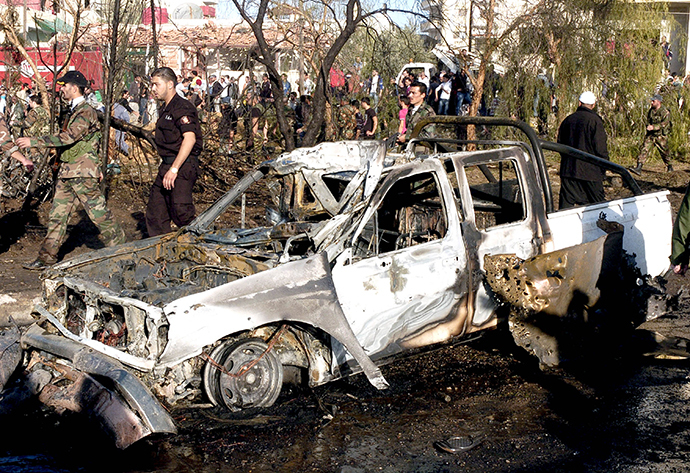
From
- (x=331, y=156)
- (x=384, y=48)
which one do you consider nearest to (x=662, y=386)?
(x=331, y=156)

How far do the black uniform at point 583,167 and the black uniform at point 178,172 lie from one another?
13.7ft

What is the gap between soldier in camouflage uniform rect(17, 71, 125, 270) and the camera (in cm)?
756

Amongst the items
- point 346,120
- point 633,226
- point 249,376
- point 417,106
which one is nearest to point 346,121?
point 346,120

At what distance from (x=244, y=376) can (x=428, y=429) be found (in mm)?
1148

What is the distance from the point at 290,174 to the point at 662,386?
308cm

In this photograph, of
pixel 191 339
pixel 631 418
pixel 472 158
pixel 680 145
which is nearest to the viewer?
pixel 191 339

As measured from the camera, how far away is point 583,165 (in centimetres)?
835

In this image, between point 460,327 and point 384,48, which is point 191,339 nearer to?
point 460,327

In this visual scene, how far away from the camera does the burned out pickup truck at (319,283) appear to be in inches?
163

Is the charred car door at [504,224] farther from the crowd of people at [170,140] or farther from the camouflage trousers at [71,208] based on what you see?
the camouflage trousers at [71,208]

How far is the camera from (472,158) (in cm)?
538

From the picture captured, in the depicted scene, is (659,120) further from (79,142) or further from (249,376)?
(249,376)

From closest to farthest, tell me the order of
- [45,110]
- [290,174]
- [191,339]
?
[191,339] → [290,174] → [45,110]

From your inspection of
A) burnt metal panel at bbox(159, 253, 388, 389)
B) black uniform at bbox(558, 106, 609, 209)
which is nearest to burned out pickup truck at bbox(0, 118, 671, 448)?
burnt metal panel at bbox(159, 253, 388, 389)
